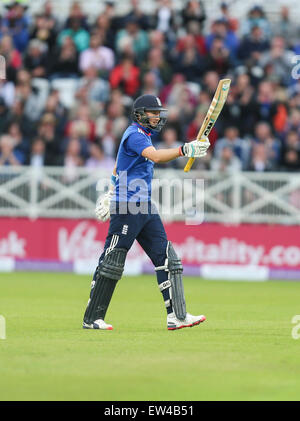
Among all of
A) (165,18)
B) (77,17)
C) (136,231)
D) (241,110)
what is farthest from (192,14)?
(136,231)

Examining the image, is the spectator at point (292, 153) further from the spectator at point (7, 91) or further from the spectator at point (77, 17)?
the spectator at point (7, 91)

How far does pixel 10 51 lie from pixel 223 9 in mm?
4835

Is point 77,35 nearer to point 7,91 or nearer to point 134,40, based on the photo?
point 134,40

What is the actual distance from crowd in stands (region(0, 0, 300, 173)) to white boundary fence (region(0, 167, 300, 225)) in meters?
0.32

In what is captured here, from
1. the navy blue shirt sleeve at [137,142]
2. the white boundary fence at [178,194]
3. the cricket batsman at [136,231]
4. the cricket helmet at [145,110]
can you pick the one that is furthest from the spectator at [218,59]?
the navy blue shirt sleeve at [137,142]

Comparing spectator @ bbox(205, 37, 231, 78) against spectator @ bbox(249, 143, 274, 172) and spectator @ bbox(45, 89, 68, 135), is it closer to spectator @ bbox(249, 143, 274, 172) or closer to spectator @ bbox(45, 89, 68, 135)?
spectator @ bbox(249, 143, 274, 172)

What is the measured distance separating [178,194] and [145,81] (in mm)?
3177

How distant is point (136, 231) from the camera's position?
10320 mm

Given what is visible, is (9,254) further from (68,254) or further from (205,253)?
(205,253)

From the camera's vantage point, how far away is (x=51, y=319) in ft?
38.2

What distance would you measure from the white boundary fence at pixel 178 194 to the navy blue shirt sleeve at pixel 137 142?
29.2ft

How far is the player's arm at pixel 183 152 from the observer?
9.72 m

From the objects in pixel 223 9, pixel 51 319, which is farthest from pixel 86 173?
pixel 51 319
